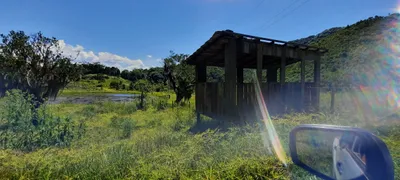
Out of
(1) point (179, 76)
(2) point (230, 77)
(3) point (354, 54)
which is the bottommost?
(2) point (230, 77)

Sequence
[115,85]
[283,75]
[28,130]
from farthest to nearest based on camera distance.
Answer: [115,85] → [283,75] → [28,130]

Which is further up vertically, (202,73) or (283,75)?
(202,73)

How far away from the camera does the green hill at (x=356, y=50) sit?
20031 mm

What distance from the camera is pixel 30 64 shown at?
948cm

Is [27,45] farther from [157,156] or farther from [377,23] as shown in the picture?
[377,23]

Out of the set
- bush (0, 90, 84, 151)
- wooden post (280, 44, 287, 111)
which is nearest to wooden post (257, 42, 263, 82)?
wooden post (280, 44, 287, 111)

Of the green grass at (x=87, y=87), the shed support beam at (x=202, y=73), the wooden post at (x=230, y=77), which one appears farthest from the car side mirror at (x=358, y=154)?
the green grass at (x=87, y=87)

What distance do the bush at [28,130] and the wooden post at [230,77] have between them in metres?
4.33

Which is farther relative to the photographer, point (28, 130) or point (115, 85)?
point (115, 85)

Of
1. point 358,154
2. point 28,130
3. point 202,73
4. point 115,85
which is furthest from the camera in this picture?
point 115,85

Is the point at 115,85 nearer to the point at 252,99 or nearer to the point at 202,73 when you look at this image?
the point at 202,73

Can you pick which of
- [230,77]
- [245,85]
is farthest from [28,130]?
[245,85]

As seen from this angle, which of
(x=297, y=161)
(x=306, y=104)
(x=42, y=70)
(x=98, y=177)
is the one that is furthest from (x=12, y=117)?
(x=306, y=104)

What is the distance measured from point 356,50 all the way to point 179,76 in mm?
19709
